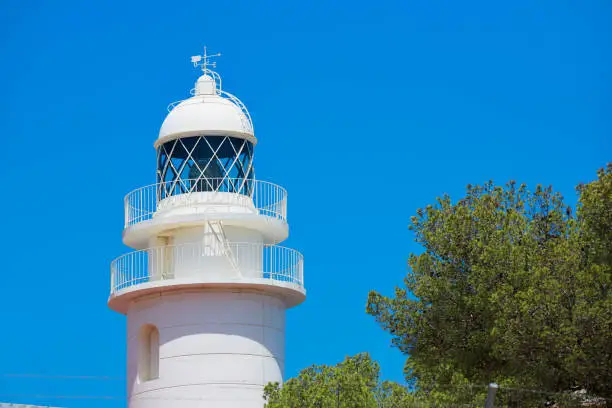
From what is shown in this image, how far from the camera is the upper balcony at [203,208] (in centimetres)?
3228

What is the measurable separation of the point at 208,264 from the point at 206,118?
3.20 metres

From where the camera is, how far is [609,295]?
26.3 meters

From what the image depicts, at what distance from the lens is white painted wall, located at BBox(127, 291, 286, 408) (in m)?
31.6

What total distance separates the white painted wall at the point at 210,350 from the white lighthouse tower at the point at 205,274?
2cm

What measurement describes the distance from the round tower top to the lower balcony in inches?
95.5

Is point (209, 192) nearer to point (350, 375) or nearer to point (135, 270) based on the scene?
point (135, 270)

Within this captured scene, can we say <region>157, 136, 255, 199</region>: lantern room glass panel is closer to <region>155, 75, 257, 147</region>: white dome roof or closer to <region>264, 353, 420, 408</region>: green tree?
<region>155, 75, 257, 147</region>: white dome roof

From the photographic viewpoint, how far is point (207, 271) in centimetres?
3216

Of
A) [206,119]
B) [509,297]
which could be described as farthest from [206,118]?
[509,297]

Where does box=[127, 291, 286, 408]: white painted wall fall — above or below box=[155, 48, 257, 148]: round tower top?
below

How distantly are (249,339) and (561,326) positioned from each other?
7980 millimetres

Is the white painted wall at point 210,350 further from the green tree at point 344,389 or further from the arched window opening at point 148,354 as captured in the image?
the green tree at point 344,389

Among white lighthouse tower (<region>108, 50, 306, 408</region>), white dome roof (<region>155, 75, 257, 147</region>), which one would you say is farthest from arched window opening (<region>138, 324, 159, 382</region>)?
white dome roof (<region>155, 75, 257, 147</region>)

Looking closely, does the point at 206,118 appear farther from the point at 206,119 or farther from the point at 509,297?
the point at 509,297
